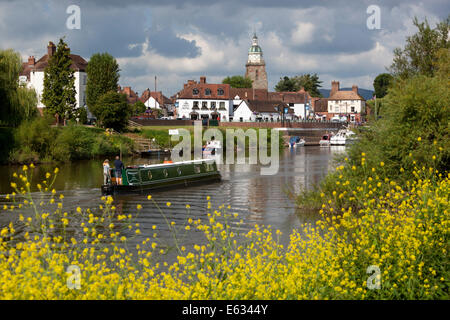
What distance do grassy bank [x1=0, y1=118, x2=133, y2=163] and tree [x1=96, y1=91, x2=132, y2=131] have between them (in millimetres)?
11623

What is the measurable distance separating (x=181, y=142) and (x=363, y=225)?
67813mm

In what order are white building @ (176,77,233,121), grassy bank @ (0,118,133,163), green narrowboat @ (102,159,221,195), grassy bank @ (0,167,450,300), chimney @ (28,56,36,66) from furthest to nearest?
white building @ (176,77,233,121), chimney @ (28,56,36,66), grassy bank @ (0,118,133,163), green narrowboat @ (102,159,221,195), grassy bank @ (0,167,450,300)

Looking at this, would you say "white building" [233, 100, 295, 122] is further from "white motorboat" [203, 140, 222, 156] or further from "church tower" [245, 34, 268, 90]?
"church tower" [245, 34, 268, 90]

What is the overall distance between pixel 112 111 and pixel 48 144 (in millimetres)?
20006

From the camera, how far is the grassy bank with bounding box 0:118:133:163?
5262cm

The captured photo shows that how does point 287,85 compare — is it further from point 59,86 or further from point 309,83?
point 59,86

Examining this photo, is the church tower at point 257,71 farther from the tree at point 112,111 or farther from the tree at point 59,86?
the tree at point 59,86

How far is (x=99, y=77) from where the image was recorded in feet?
275

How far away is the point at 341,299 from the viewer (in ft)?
31.9

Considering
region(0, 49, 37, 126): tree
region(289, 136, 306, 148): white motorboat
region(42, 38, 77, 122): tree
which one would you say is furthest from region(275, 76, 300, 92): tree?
region(0, 49, 37, 126): tree

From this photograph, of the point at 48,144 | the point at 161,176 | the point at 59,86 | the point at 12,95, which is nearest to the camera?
the point at 161,176

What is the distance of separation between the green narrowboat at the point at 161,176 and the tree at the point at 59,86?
113ft

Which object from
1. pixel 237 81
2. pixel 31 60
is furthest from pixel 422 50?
pixel 237 81
